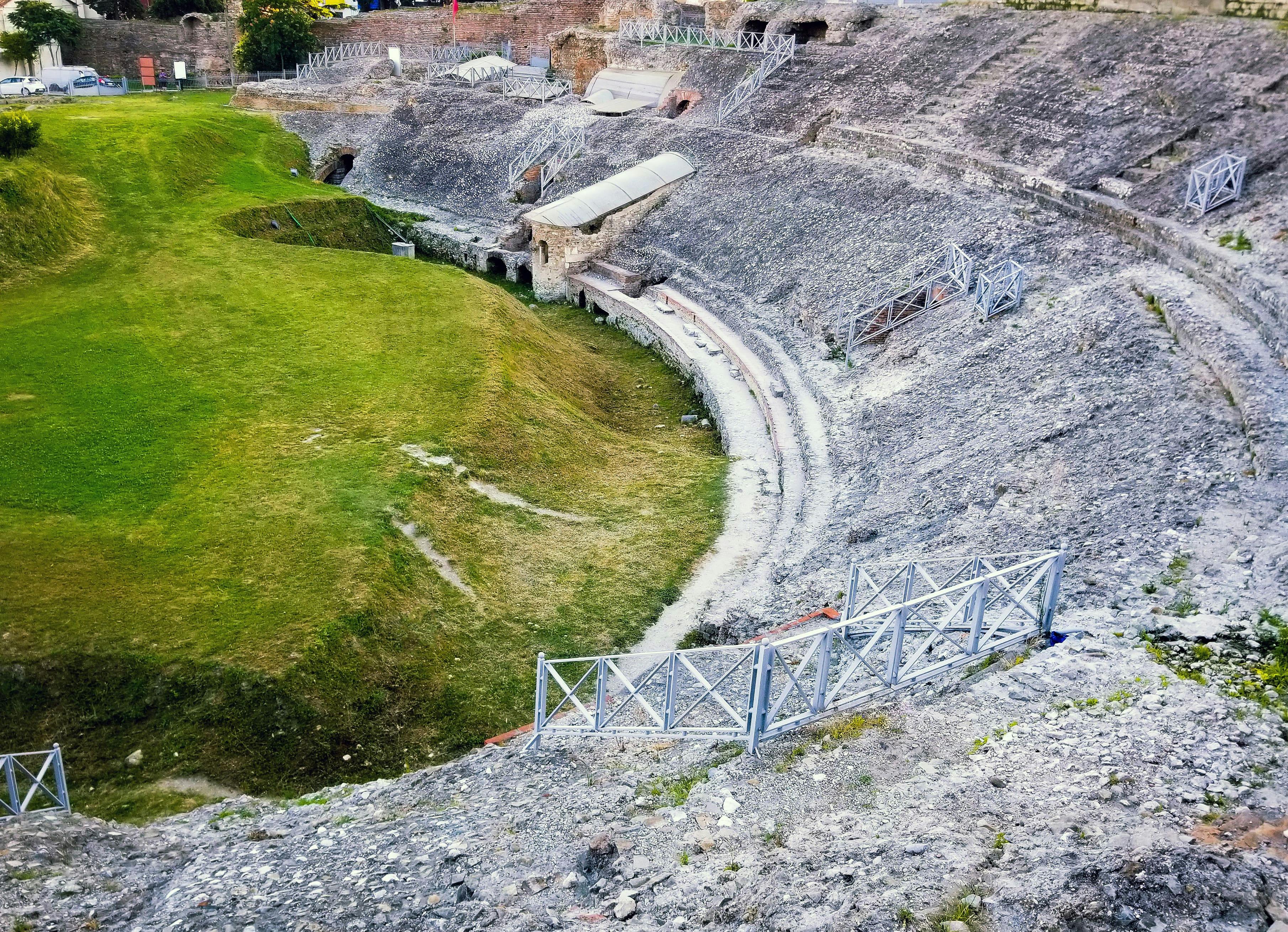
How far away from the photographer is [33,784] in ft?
38.2

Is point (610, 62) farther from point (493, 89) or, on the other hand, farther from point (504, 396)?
point (504, 396)

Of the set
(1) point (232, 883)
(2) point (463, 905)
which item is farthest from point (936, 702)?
(1) point (232, 883)

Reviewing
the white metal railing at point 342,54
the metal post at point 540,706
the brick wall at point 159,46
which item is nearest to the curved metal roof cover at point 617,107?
the white metal railing at point 342,54

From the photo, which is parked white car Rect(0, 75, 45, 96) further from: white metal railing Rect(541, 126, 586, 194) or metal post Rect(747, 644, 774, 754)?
metal post Rect(747, 644, 774, 754)

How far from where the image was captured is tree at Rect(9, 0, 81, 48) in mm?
51781

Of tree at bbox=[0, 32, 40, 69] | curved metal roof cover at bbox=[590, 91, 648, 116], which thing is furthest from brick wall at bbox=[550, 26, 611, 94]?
tree at bbox=[0, 32, 40, 69]

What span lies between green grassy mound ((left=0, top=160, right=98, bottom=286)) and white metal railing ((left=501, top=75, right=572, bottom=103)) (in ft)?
62.7

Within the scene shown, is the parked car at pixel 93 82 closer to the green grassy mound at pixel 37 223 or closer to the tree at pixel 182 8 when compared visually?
the tree at pixel 182 8

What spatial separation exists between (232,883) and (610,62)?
141 feet

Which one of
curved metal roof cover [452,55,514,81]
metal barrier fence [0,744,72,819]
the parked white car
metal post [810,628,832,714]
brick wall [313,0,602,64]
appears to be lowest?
metal barrier fence [0,744,72,819]

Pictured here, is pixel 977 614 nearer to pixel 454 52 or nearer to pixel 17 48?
pixel 454 52

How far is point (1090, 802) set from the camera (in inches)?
313

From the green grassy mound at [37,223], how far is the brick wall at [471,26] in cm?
2542

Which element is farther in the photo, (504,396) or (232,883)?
(504,396)
